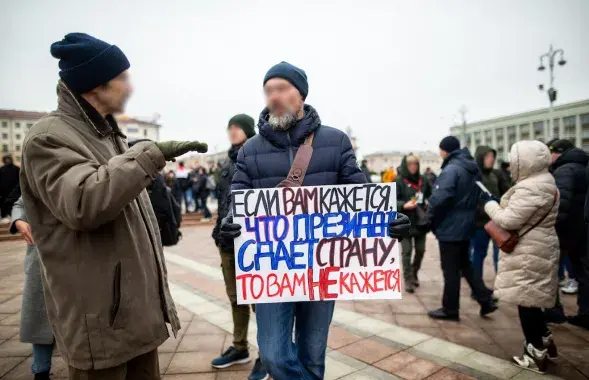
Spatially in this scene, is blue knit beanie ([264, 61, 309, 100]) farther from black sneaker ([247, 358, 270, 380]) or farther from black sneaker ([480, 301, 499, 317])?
black sneaker ([480, 301, 499, 317])

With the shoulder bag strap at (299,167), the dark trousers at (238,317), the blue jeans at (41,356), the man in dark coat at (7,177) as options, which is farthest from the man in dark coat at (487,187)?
the man in dark coat at (7,177)

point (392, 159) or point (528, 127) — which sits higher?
point (528, 127)

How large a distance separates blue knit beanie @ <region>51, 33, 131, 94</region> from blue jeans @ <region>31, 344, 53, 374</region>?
206 cm

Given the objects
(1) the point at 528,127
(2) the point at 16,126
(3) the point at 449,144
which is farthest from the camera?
(2) the point at 16,126

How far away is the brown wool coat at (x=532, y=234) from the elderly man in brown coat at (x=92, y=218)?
8.98 feet

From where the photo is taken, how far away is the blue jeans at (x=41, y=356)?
8.89 ft

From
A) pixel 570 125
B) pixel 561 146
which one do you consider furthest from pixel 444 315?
pixel 570 125

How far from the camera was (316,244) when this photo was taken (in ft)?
6.88

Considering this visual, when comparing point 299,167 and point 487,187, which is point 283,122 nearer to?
point 299,167

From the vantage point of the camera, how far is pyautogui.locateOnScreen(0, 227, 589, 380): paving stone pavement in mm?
3031

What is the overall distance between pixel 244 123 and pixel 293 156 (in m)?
1.25

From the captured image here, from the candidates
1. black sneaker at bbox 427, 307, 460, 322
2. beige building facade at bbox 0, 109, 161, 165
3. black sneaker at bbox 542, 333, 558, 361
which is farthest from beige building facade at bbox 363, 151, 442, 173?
black sneaker at bbox 542, 333, 558, 361

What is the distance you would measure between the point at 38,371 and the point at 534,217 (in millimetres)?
4007

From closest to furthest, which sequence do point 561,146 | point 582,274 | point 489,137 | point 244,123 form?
point 244,123 < point 582,274 < point 561,146 < point 489,137
